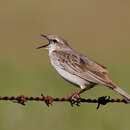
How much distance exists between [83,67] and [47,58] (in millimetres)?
9462

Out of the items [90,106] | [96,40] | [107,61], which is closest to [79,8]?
[96,40]

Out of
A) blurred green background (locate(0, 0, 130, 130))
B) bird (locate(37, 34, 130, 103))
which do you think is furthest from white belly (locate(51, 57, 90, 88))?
blurred green background (locate(0, 0, 130, 130))

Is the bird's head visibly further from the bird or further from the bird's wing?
the bird's wing

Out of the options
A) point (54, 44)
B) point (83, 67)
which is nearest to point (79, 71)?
point (83, 67)

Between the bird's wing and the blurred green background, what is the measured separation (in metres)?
1.62

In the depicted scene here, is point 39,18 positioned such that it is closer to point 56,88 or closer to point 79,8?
point 79,8

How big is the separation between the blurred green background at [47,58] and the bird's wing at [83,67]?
5.33 feet

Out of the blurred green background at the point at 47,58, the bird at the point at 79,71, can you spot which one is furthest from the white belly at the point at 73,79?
the blurred green background at the point at 47,58

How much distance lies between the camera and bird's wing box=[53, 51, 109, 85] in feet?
39.0

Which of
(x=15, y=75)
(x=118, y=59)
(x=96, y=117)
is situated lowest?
(x=96, y=117)

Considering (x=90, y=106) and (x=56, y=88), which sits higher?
(x=56, y=88)

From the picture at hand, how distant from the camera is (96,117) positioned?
14.3m

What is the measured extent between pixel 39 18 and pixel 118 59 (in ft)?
22.7

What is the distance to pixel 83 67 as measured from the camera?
12.3 m
